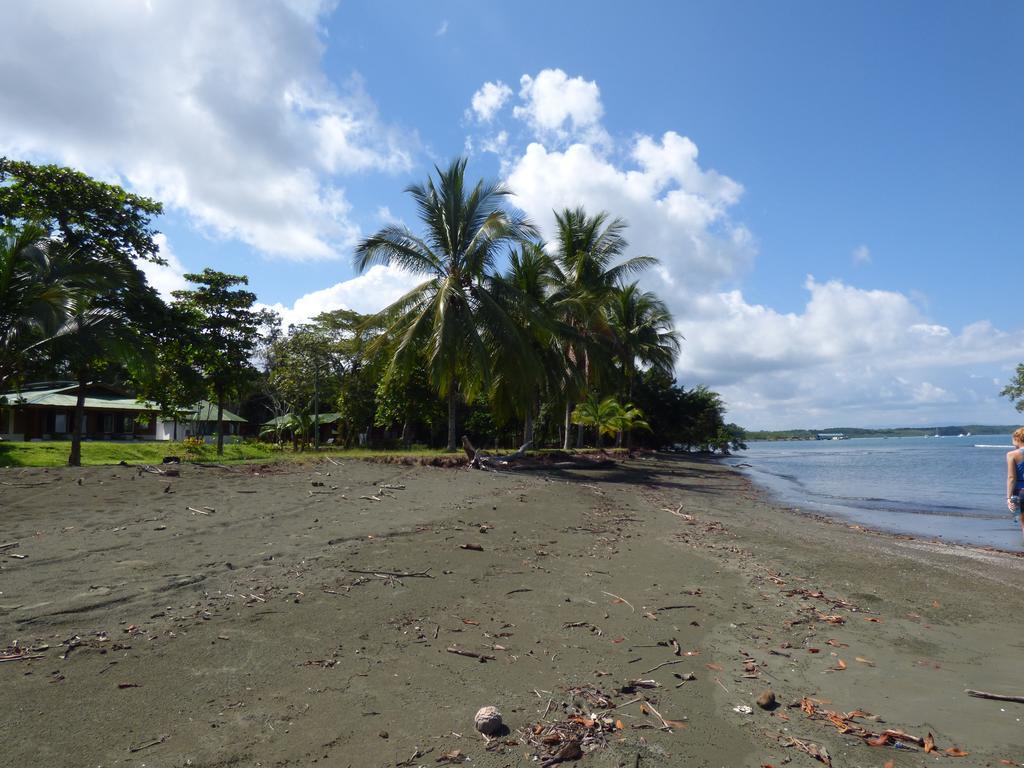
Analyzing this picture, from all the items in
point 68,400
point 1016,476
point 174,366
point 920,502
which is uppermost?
point 174,366

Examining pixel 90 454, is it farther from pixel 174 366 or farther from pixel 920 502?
pixel 920 502

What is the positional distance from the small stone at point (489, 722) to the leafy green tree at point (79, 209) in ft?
46.8

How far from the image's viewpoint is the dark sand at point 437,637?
9.36 ft

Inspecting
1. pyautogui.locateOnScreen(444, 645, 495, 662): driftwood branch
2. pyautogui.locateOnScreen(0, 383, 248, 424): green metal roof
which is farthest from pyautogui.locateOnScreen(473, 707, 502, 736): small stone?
pyautogui.locateOnScreen(0, 383, 248, 424): green metal roof

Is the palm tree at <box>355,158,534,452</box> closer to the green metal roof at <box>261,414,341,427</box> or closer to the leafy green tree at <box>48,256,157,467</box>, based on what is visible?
the leafy green tree at <box>48,256,157,467</box>

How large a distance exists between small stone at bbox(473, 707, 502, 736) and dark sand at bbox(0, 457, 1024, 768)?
0.12 metres

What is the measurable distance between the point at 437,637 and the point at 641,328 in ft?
105

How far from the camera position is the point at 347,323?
32344 millimetres

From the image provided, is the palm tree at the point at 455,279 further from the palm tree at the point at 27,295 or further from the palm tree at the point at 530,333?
the palm tree at the point at 27,295

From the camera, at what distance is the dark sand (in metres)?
2.85

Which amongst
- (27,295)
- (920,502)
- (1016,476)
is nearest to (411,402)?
(27,295)

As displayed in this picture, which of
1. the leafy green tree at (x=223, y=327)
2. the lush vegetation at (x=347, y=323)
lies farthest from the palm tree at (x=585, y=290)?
the leafy green tree at (x=223, y=327)

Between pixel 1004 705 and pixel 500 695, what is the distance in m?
2.88

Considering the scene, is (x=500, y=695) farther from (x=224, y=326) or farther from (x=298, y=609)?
(x=224, y=326)
